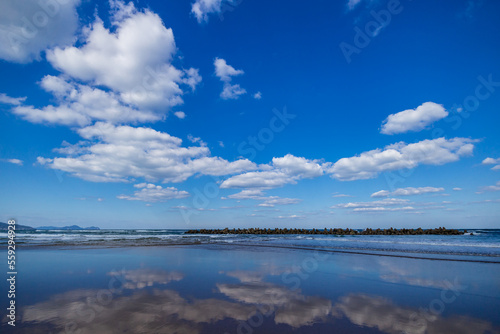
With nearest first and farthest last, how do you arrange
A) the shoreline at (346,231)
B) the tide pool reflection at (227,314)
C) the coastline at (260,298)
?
the tide pool reflection at (227,314) < the coastline at (260,298) < the shoreline at (346,231)

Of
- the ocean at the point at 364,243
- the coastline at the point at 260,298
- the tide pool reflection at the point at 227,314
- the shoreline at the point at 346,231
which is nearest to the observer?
the tide pool reflection at the point at 227,314

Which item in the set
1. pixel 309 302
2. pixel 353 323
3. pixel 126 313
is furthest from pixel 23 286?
pixel 353 323

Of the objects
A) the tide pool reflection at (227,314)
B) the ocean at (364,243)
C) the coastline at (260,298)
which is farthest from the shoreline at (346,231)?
the tide pool reflection at (227,314)

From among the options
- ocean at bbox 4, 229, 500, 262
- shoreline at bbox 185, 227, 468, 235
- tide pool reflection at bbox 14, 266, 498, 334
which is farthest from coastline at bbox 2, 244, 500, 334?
shoreline at bbox 185, 227, 468, 235

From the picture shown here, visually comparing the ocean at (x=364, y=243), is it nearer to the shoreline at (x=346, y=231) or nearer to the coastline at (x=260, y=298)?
the coastline at (x=260, y=298)

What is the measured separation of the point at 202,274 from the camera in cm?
981

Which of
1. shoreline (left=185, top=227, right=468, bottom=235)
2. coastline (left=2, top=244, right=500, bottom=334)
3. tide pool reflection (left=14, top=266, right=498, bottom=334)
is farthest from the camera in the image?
shoreline (left=185, top=227, right=468, bottom=235)

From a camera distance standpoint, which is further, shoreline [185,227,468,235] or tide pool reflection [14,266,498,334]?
shoreline [185,227,468,235]

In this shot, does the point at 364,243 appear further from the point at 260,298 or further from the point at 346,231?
the point at 346,231

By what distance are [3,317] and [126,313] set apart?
2645mm

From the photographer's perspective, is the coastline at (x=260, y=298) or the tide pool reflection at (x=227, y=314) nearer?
the tide pool reflection at (x=227, y=314)

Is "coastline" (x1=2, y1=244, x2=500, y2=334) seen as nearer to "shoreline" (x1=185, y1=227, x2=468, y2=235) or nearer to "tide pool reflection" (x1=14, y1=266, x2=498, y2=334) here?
"tide pool reflection" (x1=14, y1=266, x2=498, y2=334)

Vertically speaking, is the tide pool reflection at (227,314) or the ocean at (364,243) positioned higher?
the ocean at (364,243)

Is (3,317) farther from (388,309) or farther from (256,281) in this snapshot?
(388,309)
